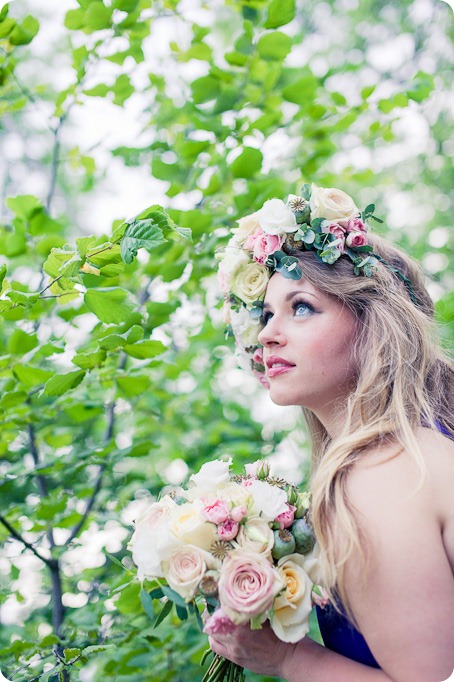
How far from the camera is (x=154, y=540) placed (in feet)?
4.97

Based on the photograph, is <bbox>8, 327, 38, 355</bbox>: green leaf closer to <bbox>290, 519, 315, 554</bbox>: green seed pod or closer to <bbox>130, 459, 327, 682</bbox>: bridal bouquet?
<bbox>130, 459, 327, 682</bbox>: bridal bouquet

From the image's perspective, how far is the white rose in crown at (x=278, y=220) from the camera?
1.98 meters

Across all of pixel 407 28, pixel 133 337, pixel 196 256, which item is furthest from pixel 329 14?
pixel 133 337

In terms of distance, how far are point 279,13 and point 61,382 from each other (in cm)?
163

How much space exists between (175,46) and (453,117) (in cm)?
790

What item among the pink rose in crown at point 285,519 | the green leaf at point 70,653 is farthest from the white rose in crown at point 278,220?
the green leaf at point 70,653

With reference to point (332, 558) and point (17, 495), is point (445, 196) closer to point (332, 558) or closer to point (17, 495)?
point (17, 495)

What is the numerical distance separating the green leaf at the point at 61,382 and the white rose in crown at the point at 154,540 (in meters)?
0.49

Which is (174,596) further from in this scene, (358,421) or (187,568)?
(358,421)

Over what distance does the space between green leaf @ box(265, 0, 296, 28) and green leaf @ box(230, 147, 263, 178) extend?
50 centimetres

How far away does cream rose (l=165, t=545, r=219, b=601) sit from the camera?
4.60ft

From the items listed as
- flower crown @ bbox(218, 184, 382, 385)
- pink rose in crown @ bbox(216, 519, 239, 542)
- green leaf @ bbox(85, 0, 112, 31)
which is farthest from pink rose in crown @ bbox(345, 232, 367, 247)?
green leaf @ bbox(85, 0, 112, 31)

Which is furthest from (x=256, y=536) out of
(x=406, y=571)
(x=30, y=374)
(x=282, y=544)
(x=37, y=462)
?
(x=37, y=462)

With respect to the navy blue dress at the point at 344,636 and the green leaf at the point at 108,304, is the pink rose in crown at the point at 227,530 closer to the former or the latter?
the navy blue dress at the point at 344,636
